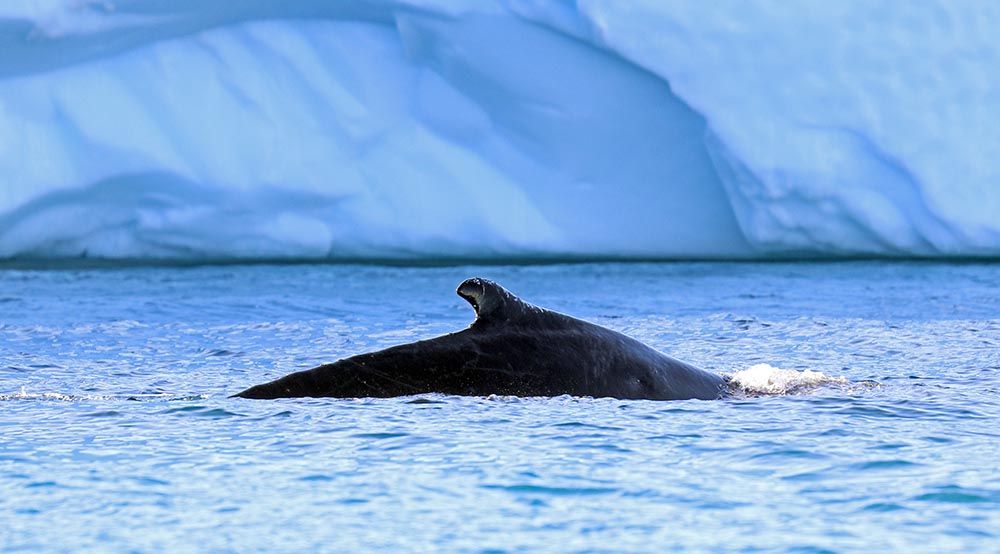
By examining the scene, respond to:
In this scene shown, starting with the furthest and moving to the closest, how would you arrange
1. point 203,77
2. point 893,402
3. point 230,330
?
point 203,77
point 230,330
point 893,402

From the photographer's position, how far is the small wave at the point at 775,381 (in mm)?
7094

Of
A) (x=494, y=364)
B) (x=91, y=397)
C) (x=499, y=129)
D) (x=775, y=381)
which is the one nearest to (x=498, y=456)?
(x=494, y=364)

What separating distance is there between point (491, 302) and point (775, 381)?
73.1 inches

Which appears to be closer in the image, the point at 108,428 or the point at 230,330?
the point at 108,428

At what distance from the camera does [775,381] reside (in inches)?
287

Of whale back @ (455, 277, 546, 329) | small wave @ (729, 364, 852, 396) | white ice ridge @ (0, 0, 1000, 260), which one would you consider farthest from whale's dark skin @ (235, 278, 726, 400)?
white ice ridge @ (0, 0, 1000, 260)

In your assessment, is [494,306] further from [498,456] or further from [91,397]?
[91,397]

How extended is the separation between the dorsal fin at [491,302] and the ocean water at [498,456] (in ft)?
1.28

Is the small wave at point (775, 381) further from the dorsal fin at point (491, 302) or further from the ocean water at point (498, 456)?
the dorsal fin at point (491, 302)

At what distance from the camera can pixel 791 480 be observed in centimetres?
520

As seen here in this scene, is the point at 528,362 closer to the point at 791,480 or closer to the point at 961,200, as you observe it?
the point at 791,480

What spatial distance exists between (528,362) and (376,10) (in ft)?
32.6

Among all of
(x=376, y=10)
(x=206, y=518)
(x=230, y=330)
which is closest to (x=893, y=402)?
(x=206, y=518)

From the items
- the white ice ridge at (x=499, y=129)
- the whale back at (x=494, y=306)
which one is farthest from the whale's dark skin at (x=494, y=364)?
the white ice ridge at (x=499, y=129)
